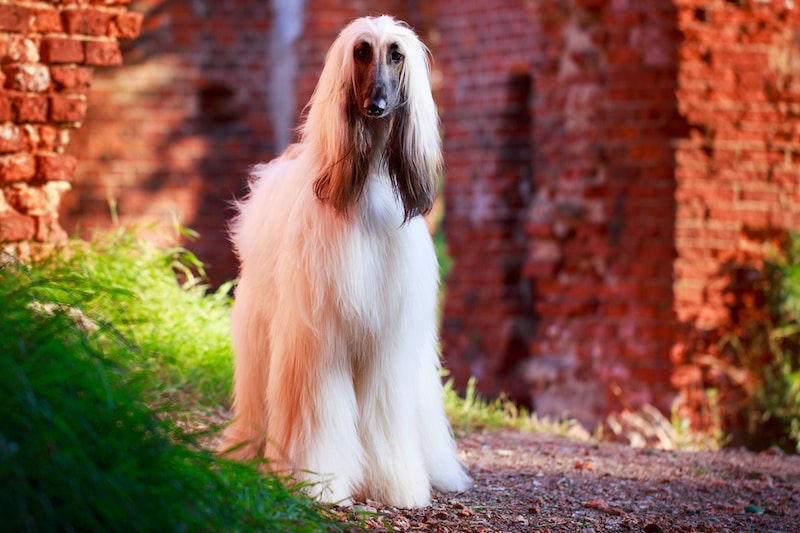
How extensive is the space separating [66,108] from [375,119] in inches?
96.2

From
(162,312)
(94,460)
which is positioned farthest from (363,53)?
(162,312)

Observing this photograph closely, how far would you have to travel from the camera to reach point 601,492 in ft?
14.0

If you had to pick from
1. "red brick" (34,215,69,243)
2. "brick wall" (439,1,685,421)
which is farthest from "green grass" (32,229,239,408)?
"brick wall" (439,1,685,421)

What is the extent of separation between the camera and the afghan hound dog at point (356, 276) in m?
3.49

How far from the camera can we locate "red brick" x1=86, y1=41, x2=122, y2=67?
539 centimetres

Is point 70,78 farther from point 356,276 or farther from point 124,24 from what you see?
point 356,276

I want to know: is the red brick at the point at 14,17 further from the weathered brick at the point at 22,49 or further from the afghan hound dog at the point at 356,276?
the afghan hound dog at the point at 356,276

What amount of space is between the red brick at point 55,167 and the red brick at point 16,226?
0.76 feet

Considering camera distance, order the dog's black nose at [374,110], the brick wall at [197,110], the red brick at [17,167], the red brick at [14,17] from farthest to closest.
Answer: the brick wall at [197,110] < the red brick at [17,167] < the red brick at [14,17] < the dog's black nose at [374,110]

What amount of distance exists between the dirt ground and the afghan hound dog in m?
0.23

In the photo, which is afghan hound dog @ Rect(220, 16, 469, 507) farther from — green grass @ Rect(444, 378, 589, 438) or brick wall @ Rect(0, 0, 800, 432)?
brick wall @ Rect(0, 0, 800, 432)

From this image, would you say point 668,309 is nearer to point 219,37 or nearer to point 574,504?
point 574,504

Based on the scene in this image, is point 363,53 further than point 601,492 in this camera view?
No

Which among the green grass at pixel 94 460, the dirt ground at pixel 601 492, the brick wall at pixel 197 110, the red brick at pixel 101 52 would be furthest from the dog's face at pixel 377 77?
the brick wall at pixel 197 110
